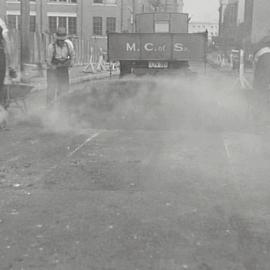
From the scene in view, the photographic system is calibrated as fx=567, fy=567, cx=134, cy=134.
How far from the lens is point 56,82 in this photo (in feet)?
45.5

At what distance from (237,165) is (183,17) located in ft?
59.1

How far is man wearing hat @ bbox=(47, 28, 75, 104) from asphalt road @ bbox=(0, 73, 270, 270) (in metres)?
1.31

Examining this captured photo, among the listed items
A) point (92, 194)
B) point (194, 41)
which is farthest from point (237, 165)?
point (194, 41)

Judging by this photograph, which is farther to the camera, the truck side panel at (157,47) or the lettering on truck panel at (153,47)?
the lettering on truck panel at (153,47)

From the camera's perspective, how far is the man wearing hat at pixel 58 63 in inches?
538

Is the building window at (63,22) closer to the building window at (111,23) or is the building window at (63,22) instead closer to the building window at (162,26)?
the building window at (111,23)

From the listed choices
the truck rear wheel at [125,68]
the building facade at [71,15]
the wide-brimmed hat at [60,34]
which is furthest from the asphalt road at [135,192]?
the building facade at [71,15]

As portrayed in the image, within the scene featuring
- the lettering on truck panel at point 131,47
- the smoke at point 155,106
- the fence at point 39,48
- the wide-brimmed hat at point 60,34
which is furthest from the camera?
the fence at point 39,48

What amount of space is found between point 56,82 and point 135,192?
803cm

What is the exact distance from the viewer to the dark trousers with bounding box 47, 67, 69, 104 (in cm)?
1376

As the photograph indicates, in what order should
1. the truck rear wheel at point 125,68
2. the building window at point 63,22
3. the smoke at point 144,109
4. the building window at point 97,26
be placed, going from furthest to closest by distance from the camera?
the building window at point 97,26, the building window at point 63,22, the truck rear wheel at point 125,68, the smoke at point 144,109

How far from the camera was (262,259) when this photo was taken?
4.32 meters

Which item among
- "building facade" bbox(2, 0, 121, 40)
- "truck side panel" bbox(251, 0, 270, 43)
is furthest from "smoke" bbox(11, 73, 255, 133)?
"building facade" bbox(2, 0, 121, 40)

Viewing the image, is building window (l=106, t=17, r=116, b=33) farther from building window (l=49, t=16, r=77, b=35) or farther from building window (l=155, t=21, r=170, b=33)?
building window (l=155, t=21, r=170, b=33)
